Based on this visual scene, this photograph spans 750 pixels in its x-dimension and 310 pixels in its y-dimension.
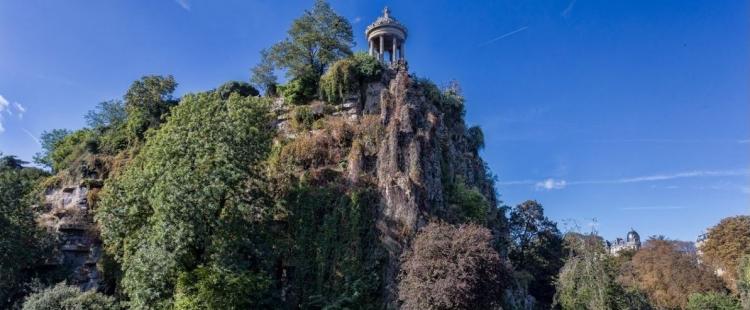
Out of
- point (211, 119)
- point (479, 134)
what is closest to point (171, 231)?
point (211, 119)

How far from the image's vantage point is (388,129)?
24.0 m

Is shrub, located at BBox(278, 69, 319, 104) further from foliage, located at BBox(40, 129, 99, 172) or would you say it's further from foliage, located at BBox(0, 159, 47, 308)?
foliage, located at BBox(0, 159, 47, 308)

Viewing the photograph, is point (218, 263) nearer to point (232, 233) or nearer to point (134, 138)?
point (232, 233)

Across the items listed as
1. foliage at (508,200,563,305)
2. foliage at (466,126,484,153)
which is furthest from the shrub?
foliage at (508,200,563,305)

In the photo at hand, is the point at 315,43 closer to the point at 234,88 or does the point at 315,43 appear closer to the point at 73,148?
the point at 234,88

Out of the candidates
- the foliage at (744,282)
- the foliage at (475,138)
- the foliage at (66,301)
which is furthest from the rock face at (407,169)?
the foliage at (744,282)

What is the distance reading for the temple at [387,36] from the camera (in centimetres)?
3562

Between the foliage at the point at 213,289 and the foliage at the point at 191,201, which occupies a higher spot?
the foliage at the point at 191,201

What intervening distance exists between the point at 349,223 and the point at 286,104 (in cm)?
1214

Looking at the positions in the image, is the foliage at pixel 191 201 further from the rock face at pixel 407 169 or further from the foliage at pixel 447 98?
the foliage at pixel 447 98

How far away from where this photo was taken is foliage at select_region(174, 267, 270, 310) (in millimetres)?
17781

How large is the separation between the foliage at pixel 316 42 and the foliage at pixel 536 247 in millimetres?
21506

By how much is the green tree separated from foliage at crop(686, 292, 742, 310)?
28.1 meters

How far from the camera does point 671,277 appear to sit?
34531 mm
